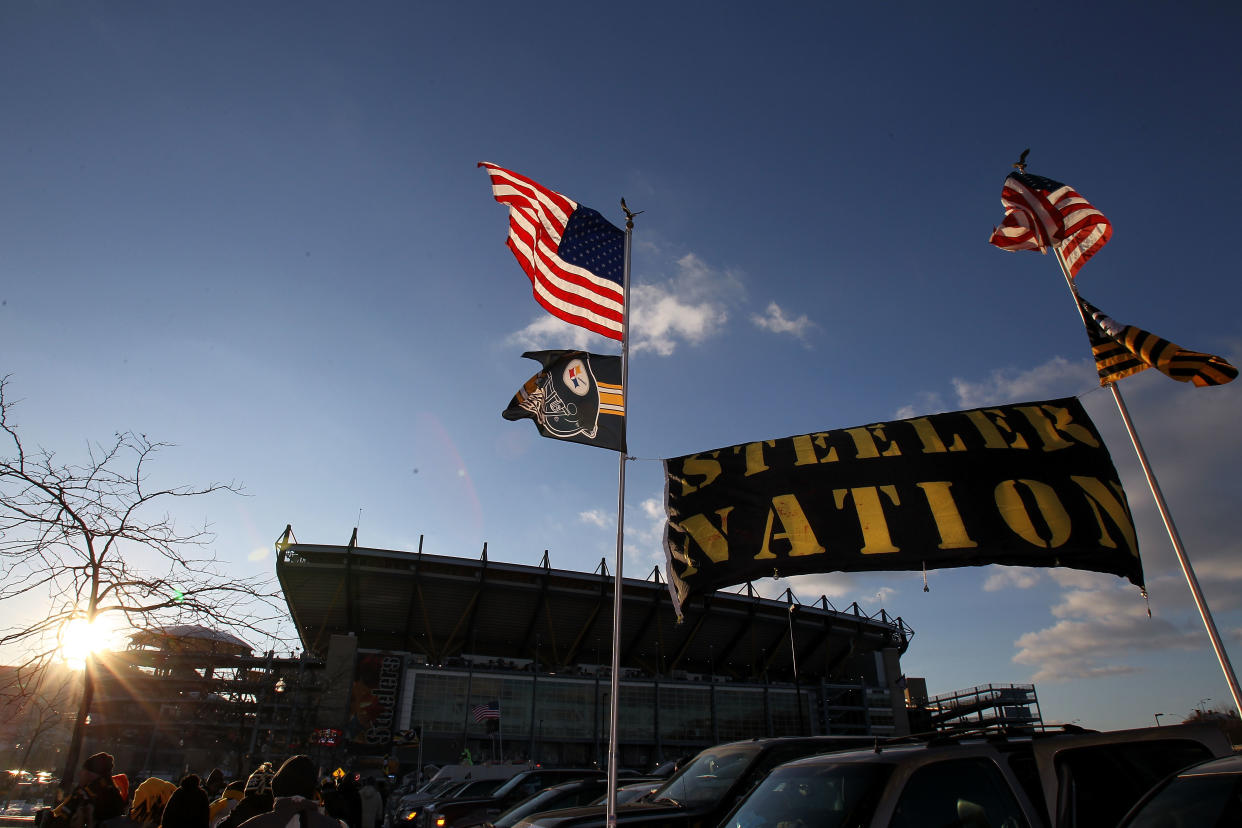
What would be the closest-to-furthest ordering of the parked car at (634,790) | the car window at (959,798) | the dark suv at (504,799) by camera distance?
the car window at (959,798)
the parked car at (634,790)
the dark suv at (504,799)

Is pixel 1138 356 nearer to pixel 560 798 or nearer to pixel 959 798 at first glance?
pixel 959 798

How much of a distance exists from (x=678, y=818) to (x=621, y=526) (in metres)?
2.93

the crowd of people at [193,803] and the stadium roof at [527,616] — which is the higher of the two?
the stadium roof at [527,616]

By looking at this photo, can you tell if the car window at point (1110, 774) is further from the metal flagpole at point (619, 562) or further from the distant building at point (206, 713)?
the distant building at point (206, 713)

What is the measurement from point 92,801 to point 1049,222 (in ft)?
44.8

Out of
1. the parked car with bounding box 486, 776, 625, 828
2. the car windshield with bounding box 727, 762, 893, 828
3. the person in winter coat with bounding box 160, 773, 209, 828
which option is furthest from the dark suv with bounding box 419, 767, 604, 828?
the car windshield with bounding box 727, 762, 893, 828

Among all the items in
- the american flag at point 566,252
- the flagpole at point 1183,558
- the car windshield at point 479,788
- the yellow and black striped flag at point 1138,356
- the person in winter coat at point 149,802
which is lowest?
the car windshield at point 479,788

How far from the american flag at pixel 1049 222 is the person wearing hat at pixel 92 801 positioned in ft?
42.6

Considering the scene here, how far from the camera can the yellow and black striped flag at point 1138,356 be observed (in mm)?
7336

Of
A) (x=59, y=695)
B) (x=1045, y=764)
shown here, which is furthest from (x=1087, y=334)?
(x=59, y=695)

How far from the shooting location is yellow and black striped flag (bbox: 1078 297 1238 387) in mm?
7336

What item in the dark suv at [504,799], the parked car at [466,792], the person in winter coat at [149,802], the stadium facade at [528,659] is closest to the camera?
the person in winter coat at [149,802]

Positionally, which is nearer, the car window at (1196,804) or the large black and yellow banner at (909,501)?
the car window at (1196,804)

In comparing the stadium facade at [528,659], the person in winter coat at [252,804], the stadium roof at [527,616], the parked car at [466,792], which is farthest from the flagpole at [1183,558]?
the stadium roof at [527,616]
